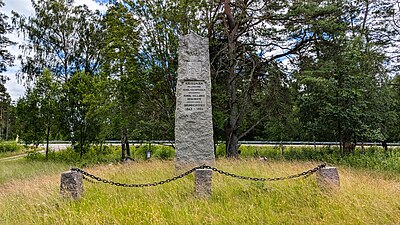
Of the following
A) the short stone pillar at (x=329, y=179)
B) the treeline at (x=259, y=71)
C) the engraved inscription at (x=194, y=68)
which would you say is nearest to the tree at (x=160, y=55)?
the treeline at (x=259, y=71)

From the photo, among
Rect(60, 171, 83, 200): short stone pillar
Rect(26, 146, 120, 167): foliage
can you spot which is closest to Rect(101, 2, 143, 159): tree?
Rect(26, 146, 120, 167): foliage

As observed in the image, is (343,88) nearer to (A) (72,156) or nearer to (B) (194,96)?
(B) (194,96)

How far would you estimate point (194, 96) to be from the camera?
8.69 meters

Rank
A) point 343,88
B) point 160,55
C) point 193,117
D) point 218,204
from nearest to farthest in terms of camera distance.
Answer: point 218,204
point 193,117
point 343,88
point 160,55

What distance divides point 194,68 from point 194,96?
811 millimetres

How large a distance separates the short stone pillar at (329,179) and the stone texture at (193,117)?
3.43 metres

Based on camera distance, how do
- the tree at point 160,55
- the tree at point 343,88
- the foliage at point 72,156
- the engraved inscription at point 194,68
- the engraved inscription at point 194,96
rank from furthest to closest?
the foliage at point 72,156, the tree at point 160,55, the tree at point 343,88, the engraved inscription at point 194,68, the engraved inscription at point 194,96

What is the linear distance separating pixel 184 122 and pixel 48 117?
10.9 metres

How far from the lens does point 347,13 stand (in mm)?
13766

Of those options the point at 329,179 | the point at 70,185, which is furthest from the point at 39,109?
the point at 329,179

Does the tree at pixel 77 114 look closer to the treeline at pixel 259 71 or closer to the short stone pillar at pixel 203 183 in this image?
the treeline at pixel 259 71

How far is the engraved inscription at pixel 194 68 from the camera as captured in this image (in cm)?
877

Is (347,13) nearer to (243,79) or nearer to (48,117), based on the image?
(243,79)

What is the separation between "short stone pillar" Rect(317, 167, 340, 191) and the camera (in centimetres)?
573
